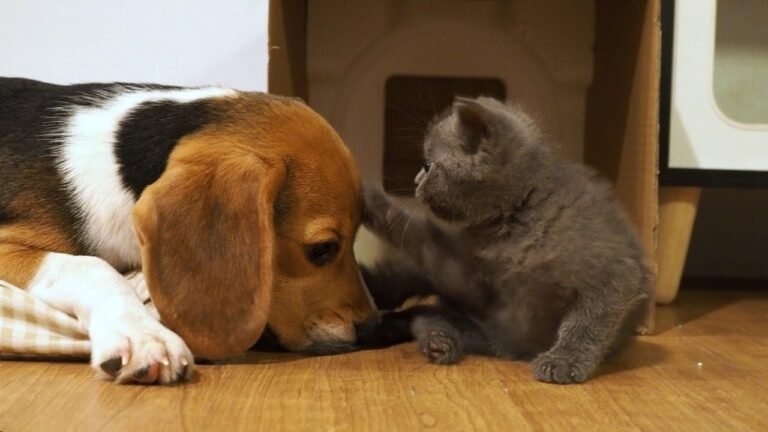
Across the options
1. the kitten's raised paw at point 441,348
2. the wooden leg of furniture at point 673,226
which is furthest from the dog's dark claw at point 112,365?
the wooden leg of furniture at point 673,226

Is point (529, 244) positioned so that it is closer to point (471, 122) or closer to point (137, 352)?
point (471, 122)

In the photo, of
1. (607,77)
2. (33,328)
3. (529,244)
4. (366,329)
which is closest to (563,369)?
(529,244)

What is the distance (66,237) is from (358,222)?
0.60m

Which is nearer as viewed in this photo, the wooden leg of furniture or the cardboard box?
the cardboard box

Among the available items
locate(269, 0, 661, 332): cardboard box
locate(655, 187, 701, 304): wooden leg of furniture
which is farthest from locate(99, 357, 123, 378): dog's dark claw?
locate(655, 187, 701, 304): wooden leg of furniture

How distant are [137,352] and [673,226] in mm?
1541

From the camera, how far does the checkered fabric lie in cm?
151

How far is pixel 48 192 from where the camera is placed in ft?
5.55

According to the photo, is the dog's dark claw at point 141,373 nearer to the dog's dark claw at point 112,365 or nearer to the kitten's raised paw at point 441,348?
the dog's dark claw at point 112,365

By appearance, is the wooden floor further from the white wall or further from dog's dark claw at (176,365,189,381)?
the white wall

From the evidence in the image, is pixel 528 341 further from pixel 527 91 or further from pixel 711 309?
pixel 527 91

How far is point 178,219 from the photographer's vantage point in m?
1.46

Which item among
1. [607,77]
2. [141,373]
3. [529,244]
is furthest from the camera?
[607,77]

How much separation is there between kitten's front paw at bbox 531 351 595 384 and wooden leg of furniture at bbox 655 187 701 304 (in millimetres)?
886
